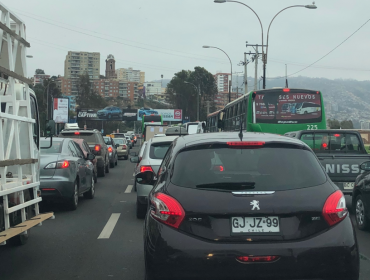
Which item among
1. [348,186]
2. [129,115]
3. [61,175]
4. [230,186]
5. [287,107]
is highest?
[287,107]

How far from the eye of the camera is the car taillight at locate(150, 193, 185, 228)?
154 inches

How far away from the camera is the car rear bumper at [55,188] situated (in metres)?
9.75

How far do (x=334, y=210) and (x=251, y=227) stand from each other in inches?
26.3

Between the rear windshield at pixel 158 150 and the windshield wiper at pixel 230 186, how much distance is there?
5.50 meters

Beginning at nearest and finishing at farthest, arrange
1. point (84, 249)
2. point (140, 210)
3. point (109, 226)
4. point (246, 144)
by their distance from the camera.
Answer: point (246, 144)
point (84, 249)
point (109, 226)
point (140, 210)

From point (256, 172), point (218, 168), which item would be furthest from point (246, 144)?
point (218, 168)

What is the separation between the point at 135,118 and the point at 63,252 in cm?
8386

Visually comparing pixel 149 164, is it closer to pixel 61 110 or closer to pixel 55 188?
pixel 55 188

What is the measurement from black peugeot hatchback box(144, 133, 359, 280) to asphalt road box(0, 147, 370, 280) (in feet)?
5.34

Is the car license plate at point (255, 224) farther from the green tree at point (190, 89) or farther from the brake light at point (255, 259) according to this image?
the green tree at point (190, 89)

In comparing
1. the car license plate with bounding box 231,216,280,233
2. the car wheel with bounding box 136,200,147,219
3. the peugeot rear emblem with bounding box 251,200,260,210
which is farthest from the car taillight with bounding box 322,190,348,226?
the car wheel with bounding box 136,200,147,219

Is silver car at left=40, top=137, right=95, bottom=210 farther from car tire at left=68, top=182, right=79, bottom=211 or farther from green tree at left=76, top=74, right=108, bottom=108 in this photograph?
green tree at left=76, top=74, right=108, bottom=108

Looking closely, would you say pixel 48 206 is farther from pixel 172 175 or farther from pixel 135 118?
pixel 135 118

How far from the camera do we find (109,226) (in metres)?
8.52
